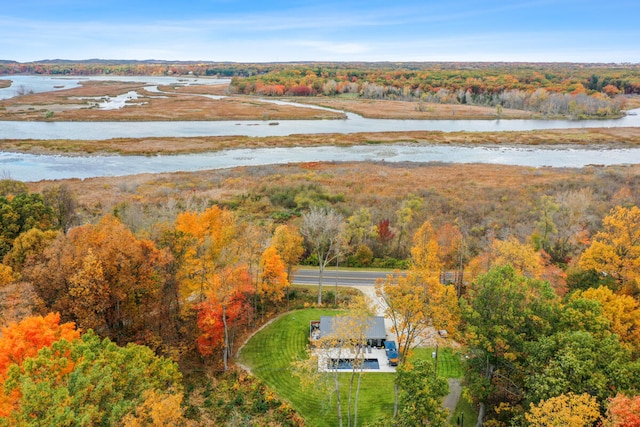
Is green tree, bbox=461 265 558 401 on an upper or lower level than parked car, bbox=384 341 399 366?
upper

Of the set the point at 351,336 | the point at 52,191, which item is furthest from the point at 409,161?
the point at 351,336

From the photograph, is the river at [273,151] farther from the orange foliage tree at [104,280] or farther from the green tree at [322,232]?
the orange foliage tree at [104,280]

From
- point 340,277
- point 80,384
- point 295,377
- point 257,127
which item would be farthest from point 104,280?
point 257,127

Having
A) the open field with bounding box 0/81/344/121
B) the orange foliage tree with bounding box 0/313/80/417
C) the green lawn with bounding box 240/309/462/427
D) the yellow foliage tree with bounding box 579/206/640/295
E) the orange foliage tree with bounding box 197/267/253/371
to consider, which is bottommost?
the green lawn with bounding box 240/309/462/427

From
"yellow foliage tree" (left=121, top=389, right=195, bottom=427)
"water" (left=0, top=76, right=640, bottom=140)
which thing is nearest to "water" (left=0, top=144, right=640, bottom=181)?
"water" (left=0, top=76, right=640, bottom=140)

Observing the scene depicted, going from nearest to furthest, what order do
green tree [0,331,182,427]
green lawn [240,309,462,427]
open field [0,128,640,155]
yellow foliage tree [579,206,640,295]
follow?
green tree [0,331,182,427] < green lawn [240,309,462,427] < yellow foliage tree [579,206,640,295] < open field [0,128,640,155]

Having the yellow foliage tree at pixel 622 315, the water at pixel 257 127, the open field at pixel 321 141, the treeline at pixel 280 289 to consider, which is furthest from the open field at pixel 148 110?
the yellow foliage tree at pixel 622 315

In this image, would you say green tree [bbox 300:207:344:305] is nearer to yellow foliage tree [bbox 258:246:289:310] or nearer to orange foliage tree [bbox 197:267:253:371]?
yellow foliage tree [bbox 258:246:289:310]

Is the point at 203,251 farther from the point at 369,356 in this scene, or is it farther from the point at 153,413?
the point at 153,413
